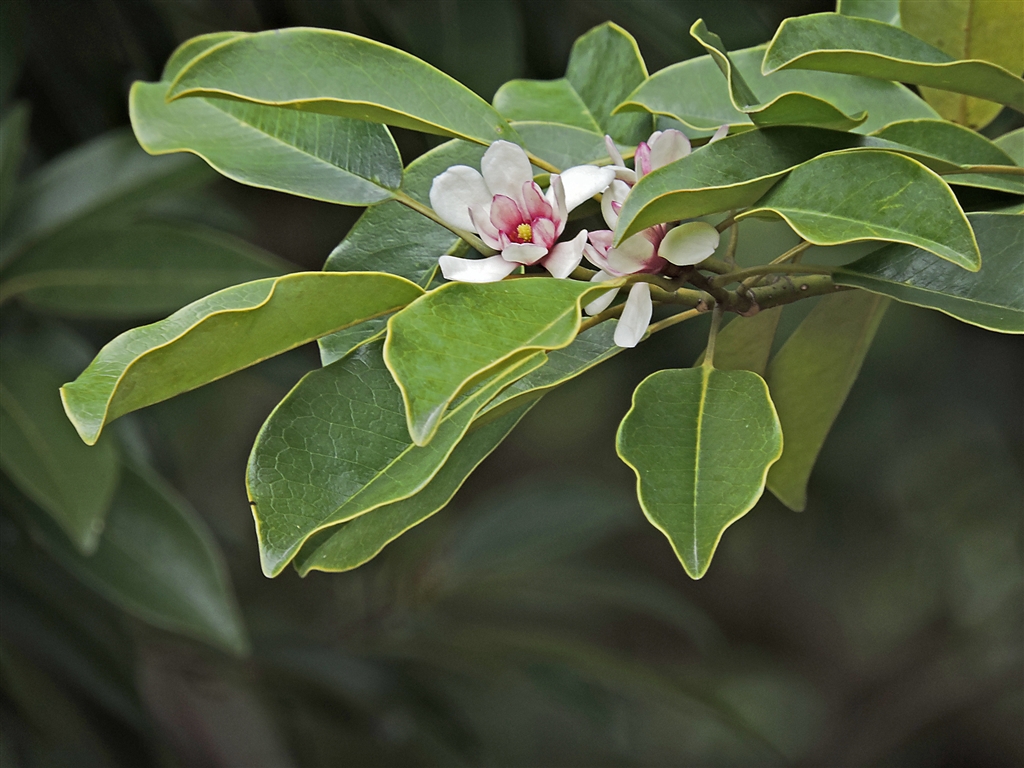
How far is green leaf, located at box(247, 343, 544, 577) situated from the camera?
38 cm

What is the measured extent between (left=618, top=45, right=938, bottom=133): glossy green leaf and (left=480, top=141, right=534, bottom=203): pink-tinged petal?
0.10 metres

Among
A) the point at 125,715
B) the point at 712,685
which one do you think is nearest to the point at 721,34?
the point at 125,715

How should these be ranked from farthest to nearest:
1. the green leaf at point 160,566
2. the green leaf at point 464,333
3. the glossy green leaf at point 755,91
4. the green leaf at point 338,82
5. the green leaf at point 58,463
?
the green leaf at point 160,566, the green leaf at point 58,463, the glossy green leaf at point 755,91, the green leaf at point 338,82, the green leaf at point 464,333

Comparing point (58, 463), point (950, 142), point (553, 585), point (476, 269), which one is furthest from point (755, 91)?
point (553, 585)

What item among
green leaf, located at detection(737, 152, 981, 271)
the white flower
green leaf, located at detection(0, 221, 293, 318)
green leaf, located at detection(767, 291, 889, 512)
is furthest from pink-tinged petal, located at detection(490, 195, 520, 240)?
green leaf, located at detection(0, 221, 293, 318)

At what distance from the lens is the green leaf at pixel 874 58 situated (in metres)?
0.43

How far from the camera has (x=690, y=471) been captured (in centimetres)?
40

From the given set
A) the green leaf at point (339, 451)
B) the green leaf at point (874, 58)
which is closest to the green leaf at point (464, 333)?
the green leaf at point (339, 451)

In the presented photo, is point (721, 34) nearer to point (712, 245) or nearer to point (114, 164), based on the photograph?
point (712, 245)

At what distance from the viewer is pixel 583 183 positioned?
1.46 ft

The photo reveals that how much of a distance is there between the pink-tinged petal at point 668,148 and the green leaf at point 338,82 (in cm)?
8

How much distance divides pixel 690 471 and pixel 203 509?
1736mm

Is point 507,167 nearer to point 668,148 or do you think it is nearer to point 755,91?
point 668,148

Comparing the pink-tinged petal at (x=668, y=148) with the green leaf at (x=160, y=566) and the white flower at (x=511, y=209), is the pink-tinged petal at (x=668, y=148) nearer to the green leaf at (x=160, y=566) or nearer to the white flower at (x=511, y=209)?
the white flower at (x=511, y=209)
